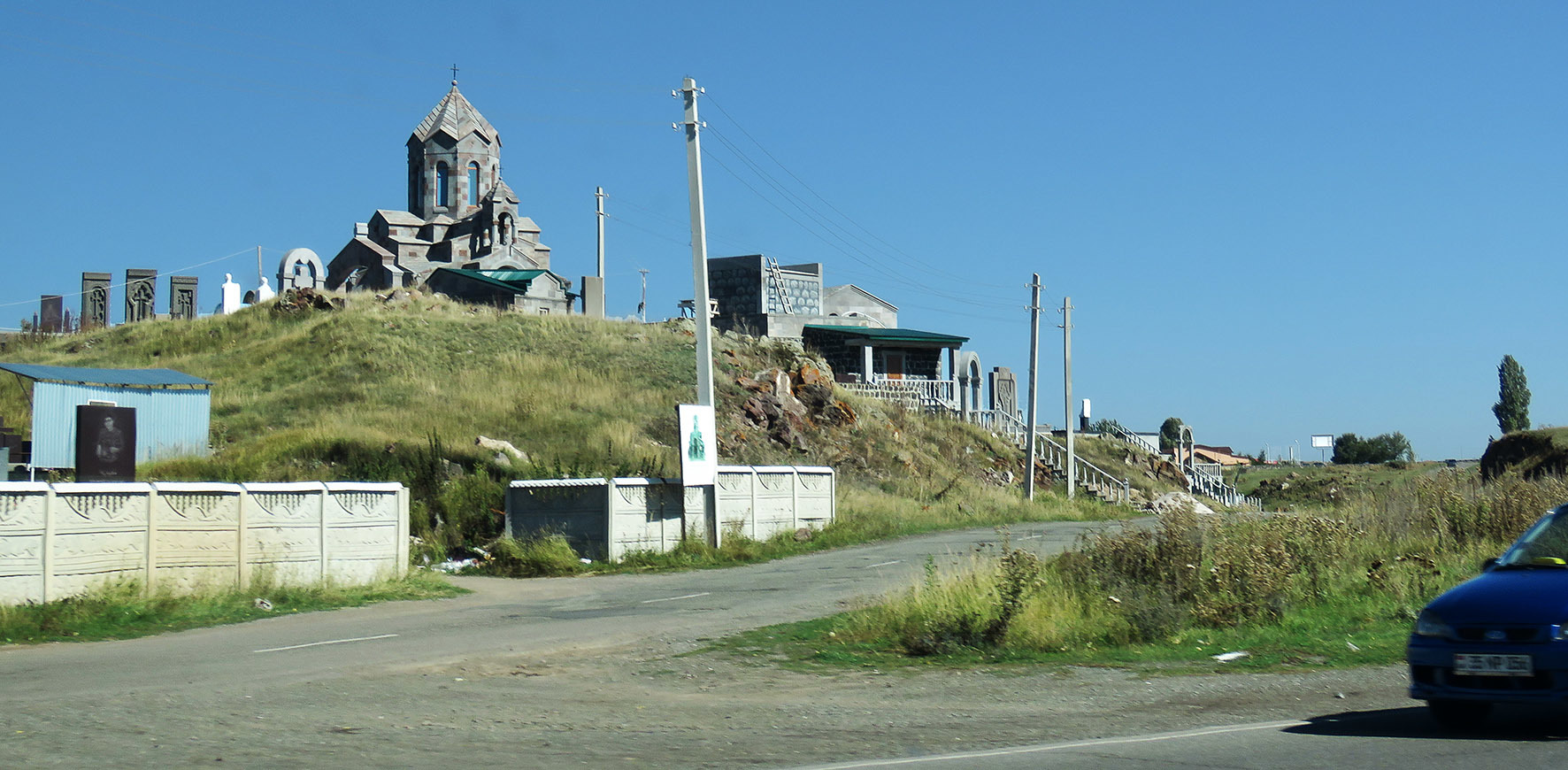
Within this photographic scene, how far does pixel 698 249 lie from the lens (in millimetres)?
26422

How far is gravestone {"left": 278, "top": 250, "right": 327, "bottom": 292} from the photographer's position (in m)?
76.6

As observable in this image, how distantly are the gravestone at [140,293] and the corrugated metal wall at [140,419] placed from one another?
33.0 m

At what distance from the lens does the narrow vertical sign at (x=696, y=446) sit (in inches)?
987

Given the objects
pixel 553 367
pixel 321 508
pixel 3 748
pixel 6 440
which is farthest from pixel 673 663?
pixel 553 367

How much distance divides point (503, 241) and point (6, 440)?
47230 mm

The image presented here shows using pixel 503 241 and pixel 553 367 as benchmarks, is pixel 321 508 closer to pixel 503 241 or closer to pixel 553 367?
pixel 553 367

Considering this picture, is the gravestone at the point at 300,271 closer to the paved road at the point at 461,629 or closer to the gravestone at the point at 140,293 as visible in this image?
the gravestone at the point at 140,293

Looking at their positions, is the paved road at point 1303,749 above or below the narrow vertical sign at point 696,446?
below

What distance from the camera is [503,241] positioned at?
7594 cm

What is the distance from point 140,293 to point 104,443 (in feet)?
155

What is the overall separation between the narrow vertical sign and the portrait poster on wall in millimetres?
9340

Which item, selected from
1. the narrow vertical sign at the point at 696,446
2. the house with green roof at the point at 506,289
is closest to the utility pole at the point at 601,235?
the house with green roof at the point at 506,289

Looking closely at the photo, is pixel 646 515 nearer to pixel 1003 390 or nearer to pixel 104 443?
pixel 104 443

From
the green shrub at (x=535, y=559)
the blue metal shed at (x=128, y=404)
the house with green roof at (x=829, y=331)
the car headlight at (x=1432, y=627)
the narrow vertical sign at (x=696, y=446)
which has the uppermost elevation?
the house with green roof at (x=829, y=331)
